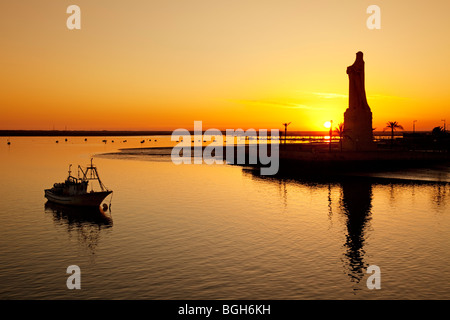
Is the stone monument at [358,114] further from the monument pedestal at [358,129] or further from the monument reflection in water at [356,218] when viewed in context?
the monument reflection in water at [356,218]

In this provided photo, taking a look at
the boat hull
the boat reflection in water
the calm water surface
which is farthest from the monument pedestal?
the boat reflection in water

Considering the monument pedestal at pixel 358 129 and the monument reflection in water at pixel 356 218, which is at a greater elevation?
the monument pedestal at pixel 358 129

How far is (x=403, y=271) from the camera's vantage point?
1273 inches

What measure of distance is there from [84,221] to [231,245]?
21.3 m

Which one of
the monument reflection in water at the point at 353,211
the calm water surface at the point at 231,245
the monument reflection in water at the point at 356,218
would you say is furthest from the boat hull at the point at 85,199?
the monument reflection in water at the point at 356,218

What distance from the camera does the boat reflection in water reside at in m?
42.8

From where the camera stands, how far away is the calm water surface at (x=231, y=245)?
29.2 m

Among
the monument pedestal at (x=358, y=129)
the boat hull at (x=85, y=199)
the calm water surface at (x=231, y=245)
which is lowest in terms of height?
the calm water surface at (x=231, y=245)

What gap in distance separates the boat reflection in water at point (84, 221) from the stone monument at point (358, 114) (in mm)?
71801

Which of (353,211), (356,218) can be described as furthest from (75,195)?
(353,211)

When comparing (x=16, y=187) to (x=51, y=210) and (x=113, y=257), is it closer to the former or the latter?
(x=51, y=210)
